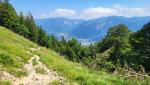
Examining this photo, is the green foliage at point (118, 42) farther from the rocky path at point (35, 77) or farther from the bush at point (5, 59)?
the bush at point (5, 59)

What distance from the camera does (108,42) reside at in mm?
92188

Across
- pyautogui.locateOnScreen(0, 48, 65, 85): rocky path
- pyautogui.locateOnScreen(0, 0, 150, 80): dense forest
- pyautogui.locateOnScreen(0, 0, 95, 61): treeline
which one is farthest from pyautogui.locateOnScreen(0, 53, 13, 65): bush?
pyautogui.locateOnScreen(0, 0, 95, 61): treeline

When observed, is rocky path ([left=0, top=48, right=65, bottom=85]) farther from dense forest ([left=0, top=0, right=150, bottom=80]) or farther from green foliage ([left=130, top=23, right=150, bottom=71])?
green foliage ([left=130, top=23, right=150, bottom=71])

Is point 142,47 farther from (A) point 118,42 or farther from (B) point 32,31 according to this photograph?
(B) point 32,31

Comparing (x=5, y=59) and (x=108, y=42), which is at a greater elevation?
(x=5, y=59)

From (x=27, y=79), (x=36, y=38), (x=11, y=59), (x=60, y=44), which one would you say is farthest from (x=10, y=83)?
(x=60, y=44)

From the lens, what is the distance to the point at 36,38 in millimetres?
129250

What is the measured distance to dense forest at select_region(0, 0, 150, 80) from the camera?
209 feet

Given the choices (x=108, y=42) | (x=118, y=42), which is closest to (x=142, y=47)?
(x=118, y=42)

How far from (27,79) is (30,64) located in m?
3.56

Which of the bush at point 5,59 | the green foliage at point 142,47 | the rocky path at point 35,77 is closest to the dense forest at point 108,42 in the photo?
the green foliage at point 142,47

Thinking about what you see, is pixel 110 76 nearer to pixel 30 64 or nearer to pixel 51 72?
pixel 51 72

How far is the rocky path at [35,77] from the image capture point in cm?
1554

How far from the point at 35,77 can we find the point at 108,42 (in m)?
76.3
